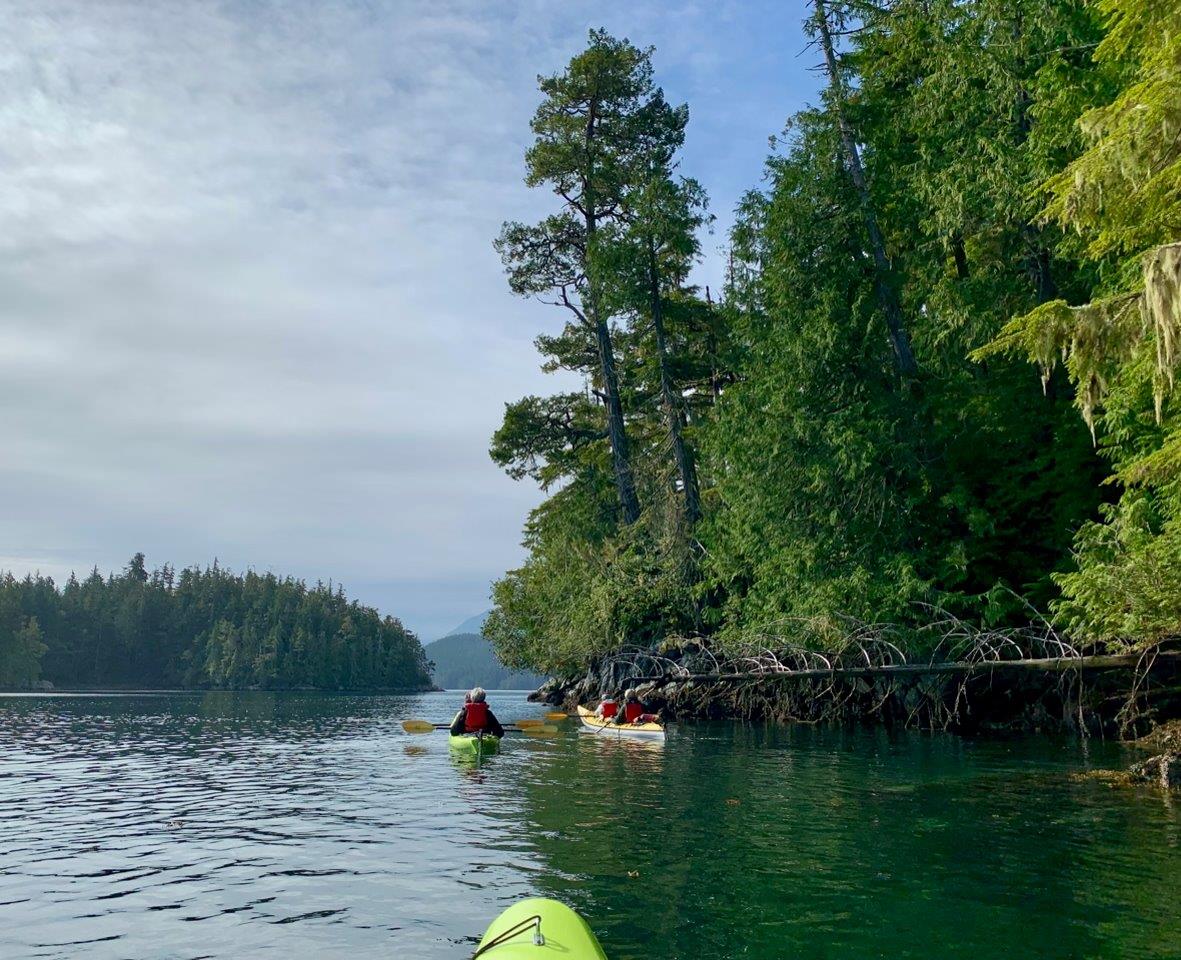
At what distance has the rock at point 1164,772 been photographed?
1509 centimetres

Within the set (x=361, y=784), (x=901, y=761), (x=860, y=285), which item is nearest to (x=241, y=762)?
(x=361, y=784)

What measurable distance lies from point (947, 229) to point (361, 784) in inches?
861

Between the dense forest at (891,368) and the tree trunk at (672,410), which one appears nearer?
the dense forest at (891,368)

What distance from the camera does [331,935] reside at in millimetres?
8375

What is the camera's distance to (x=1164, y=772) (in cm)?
1520

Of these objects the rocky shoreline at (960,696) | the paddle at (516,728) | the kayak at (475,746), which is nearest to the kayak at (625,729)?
the paddle at (516,728)

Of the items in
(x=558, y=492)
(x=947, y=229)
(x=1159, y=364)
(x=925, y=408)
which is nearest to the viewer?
(x=1159, y=364)

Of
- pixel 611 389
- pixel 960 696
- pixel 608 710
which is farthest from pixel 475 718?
pixel 611 389

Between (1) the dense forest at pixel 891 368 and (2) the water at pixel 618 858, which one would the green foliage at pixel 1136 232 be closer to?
(1) the dense forest at pixel 891 368

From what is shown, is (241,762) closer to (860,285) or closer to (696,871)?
(696,871)

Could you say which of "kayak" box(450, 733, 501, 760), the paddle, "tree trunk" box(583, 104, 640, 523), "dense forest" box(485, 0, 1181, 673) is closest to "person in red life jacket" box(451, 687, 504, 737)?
"kayak" box(450, 733, 501, 760)

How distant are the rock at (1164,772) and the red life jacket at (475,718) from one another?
14852 millimetres

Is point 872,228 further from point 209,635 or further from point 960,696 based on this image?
point 209,635

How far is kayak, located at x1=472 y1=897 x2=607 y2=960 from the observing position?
612 centimetres
